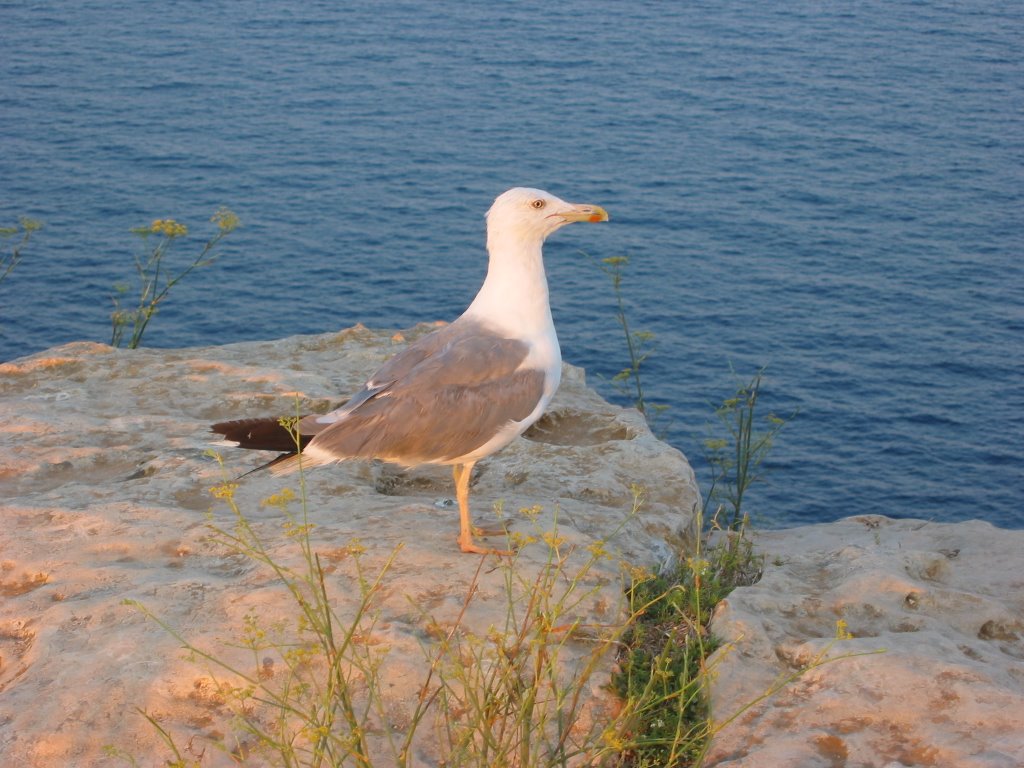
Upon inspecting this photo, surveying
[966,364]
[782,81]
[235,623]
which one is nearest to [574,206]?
[235,623]

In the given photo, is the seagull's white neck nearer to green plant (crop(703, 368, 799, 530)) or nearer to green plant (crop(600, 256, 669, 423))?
green plant (crop(703, 368, 799, 530))

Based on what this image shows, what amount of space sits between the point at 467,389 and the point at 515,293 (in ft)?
2.97

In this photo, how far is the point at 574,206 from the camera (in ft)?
28.4

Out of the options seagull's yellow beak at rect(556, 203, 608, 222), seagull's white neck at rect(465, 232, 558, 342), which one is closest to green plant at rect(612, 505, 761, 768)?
seagull's white neck at rect(465, 232, 558, 342)

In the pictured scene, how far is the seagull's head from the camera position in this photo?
332 inches

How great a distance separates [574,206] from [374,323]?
77.0 feet

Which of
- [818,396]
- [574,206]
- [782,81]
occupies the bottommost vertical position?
[818,396]

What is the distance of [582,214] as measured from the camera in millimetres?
8625

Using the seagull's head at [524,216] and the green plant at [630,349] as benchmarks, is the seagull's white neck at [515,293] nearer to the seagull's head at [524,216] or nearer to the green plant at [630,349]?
the seagull's head at [524,216]

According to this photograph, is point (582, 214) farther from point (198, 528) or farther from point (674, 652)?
point (198, 528)

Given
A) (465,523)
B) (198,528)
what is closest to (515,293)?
(465,523)

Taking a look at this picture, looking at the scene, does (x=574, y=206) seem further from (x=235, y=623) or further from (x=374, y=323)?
(x=374, y=323)

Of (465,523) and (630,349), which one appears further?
(630,349)

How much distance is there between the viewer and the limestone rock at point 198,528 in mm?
5949
